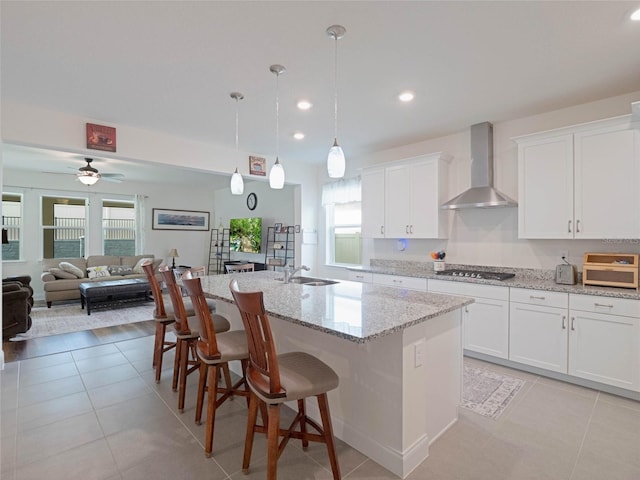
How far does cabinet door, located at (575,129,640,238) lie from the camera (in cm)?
272

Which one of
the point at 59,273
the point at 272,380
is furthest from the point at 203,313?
the point at 59,273

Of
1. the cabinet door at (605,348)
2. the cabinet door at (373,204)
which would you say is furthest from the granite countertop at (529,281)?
the cabinet door at (373,204)

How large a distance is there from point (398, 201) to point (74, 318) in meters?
5.40

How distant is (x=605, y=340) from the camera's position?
8.72 ft

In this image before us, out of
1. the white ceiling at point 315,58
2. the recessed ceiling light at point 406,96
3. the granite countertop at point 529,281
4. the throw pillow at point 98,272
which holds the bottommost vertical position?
the throw pillow at point 98,272

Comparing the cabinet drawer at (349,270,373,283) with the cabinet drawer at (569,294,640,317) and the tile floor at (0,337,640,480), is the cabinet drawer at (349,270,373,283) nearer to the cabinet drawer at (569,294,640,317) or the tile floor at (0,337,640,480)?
the tile floor at (0,337,640,480)

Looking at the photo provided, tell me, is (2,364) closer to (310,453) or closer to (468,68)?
(310,453)

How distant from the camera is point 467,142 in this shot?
13.0 feet

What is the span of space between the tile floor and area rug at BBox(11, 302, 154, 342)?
6.29ft

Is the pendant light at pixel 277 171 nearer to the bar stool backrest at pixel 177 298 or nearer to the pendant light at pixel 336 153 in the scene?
the pendant light at pixel 336 153

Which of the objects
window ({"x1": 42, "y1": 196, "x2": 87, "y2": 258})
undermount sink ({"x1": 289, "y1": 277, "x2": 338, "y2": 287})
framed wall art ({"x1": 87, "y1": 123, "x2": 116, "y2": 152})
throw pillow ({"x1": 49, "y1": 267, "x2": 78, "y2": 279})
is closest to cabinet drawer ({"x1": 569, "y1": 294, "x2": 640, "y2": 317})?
undermount sink ({"x1": 289, "y1": 277, "x2": 338, "y2": 287})

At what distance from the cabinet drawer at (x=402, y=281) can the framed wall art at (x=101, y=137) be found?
11.7 ft

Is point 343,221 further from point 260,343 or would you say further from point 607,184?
point 260,343

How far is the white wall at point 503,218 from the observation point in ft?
10.3
